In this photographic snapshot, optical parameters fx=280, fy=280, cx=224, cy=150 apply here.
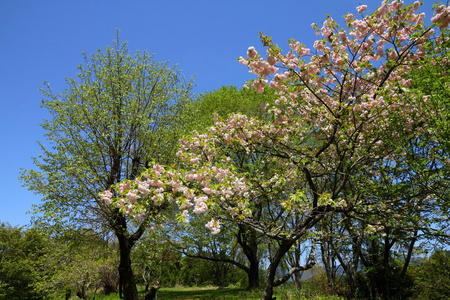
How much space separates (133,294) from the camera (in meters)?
12.9

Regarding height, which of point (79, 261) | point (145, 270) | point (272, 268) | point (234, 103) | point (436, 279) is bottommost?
point (145, 270)

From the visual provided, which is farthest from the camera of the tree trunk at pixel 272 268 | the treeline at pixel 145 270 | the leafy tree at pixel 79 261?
the leafy tree at pixel 79 261

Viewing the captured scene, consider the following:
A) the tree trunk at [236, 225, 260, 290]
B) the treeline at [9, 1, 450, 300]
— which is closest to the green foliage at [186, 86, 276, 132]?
the treeline at [9, 1, 450, 300]

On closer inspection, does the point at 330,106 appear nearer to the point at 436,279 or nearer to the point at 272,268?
the point at 272,268

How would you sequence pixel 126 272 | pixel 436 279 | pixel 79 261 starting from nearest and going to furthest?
pixel 436 279, pixel 126 272, pixel 79 261

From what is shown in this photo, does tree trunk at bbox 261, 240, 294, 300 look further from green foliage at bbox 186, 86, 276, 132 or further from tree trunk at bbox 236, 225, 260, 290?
green foliage at bbox 186, 86, 276, 132

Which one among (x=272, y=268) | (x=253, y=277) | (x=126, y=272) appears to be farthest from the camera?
(x=253, y=277)

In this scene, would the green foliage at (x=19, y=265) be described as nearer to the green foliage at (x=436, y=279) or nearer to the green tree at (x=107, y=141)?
the green tree at (x=107, y=141)

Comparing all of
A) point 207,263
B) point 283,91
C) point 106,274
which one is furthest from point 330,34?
point 207,263

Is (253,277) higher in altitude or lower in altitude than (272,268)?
lower

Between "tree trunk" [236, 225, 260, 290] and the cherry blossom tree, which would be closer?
the cherry blossom tree

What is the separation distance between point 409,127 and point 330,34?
2790 mm

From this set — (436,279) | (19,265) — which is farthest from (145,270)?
(436,279)

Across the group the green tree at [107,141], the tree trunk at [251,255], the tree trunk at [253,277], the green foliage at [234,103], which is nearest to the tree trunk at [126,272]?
the green tree at [107,141]
